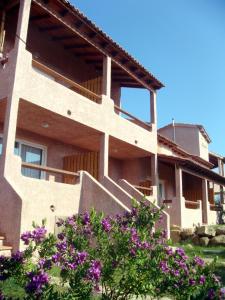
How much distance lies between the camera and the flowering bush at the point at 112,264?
3596mm

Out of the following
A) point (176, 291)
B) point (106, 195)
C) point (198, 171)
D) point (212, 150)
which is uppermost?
point (212, 150)

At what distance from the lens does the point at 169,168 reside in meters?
19.9

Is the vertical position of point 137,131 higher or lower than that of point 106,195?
higher

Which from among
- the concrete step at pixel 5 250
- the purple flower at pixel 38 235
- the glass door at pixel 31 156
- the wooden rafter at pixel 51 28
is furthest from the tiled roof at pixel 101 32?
the purple flower at pixel 38 235

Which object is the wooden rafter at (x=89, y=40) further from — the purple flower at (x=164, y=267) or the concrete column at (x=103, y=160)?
the purple flower at (x=164, y=267)

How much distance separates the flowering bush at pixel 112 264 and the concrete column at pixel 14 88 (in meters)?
4.65

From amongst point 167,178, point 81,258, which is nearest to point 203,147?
point 167,178

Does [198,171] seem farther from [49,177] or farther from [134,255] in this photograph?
[134,255]

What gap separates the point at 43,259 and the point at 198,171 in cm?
1571

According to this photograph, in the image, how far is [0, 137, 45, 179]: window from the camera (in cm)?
1155

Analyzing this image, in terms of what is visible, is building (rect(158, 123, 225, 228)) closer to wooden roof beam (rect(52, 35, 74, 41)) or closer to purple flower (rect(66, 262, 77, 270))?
wooden roof beam (rect(52, 35, 74, 41))

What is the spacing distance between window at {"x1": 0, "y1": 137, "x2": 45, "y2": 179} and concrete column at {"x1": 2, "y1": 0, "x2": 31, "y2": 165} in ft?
9.15

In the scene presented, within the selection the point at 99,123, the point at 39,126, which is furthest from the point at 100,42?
the point at 39,126

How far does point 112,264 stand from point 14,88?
21.0 ft
